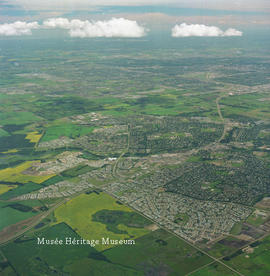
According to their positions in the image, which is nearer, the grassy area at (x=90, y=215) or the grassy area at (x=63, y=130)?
the grassy area at (x=90, y=215)

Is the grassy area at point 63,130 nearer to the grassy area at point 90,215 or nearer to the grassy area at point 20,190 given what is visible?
the grassy area at point 20,190

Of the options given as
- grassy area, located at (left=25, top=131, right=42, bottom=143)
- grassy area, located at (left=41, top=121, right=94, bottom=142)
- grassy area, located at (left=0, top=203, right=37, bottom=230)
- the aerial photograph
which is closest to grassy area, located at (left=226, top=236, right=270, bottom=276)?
the aerial photograph

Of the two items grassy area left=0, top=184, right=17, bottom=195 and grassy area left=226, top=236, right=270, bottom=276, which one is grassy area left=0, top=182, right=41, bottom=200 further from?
grassy area left=226, top=236, right=270, bottom=276

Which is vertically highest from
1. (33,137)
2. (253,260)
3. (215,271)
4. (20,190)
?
(33,137)

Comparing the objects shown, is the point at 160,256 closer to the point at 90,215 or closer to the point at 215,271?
the point at 215,271

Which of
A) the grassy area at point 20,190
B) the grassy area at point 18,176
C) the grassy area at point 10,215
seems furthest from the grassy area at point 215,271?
the grassy area at point 18,176

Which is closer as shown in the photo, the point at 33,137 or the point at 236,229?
the point at 236,229

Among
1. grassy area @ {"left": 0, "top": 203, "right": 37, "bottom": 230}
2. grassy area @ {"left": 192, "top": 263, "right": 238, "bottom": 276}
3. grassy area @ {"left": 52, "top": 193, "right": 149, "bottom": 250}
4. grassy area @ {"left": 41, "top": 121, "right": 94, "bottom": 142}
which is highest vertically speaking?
grassy area @ {"left": 41, "top": 121, "right": 94, "bottom": 142}

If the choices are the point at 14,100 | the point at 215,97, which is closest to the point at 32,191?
the point at 14,100

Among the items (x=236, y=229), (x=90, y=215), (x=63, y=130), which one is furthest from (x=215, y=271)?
(x=63, y=130)

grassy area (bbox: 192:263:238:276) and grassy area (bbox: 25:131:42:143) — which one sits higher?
grassy area (bbox: 25:131:42:143)

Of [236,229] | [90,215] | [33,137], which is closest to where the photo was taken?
[236,229]

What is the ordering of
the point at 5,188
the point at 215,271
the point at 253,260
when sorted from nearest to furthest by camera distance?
the point at 215,271, the point at 253,260, the point at 5,188
